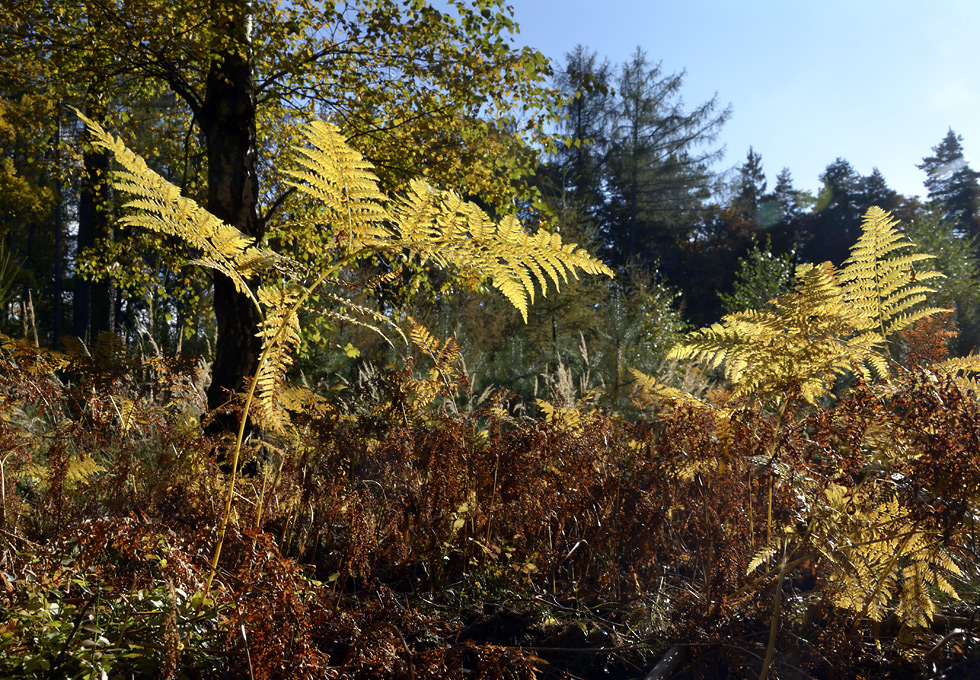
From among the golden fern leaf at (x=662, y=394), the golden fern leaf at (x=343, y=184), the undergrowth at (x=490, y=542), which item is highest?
the golden fern leaf at (x=343, y=184)

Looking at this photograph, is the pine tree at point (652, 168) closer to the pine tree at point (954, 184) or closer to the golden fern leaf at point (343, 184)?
the pine tree at point (954, 184)

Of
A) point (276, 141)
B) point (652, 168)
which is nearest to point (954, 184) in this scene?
point (652, 168)

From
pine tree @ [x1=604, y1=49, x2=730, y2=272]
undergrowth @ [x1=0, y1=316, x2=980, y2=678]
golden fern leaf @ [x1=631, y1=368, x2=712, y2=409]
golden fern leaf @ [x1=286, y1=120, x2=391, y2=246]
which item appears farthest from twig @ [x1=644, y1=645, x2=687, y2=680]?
pine tree @ [x1=604, y1=49, x2=730, y2=272]

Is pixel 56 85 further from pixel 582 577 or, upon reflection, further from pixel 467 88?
pixel 582 577

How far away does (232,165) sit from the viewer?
408 centimetres

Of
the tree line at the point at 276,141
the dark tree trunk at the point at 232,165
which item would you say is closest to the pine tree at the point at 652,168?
the tree line at the point at 276,141

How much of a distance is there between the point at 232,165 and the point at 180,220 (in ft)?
9.74

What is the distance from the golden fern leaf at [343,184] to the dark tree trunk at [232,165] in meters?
2.55

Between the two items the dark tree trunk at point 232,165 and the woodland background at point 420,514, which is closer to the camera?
the woodland background at point 420,514

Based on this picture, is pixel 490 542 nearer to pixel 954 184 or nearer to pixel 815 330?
pixel 815 330

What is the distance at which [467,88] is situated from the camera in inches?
207

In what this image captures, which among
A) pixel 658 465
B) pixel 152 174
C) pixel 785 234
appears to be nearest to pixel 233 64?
pixel 152 174

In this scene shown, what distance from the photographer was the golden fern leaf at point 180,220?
132cm

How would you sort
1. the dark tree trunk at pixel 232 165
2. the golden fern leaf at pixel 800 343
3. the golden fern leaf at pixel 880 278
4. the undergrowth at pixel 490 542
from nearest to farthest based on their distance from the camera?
the undergrowth at pixel 490 542 → the golden fern leaf at pixel 800 343 → the golden fern leaf at pixel 880 278 → the dark tree trunk at pixel 232 165
